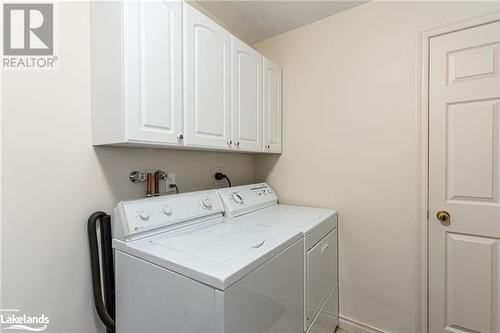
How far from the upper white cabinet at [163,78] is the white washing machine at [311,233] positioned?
0.42 m

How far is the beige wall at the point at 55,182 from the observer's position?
3.32 feet

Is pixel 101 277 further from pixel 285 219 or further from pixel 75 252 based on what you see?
pixel 285 219

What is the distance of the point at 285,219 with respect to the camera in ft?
5.18

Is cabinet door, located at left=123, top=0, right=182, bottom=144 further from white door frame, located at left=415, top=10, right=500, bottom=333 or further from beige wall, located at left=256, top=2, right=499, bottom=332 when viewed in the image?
white door frame, located at left=415, top=10, right=500, bottom=333

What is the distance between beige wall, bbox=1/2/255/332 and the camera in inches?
39.9

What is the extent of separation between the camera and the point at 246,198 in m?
1.84

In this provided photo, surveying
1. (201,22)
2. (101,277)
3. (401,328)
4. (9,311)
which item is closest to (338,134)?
(201,22)

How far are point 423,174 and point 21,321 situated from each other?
2.26 meters

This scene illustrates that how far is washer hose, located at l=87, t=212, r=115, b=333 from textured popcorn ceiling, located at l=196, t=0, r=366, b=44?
165 centimetres

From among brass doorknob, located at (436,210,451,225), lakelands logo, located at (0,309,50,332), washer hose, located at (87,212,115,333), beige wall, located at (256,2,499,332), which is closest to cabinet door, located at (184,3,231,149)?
washer hose, located at (87,212,115,333)

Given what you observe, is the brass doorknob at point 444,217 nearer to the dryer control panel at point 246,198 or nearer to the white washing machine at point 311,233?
the white washing machine at point 311,233

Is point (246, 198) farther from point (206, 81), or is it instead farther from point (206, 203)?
point (206, 81)

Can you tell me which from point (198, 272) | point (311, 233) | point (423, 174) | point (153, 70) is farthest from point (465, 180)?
point (153, 70)

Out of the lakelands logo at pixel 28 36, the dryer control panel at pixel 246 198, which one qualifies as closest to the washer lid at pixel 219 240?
the dryer control panel at pixel 246 198
